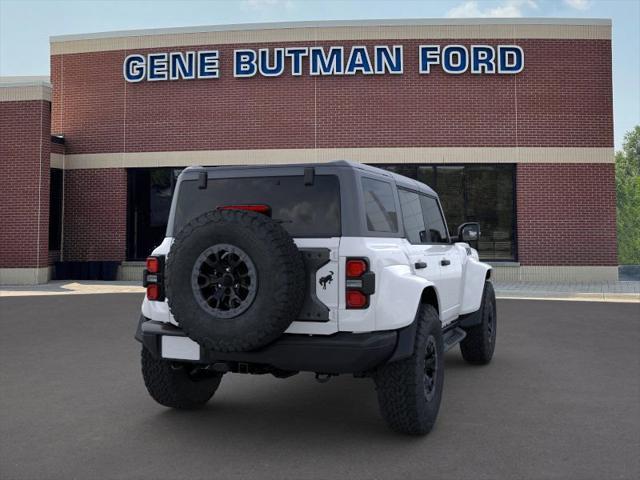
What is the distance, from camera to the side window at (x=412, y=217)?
205 inches

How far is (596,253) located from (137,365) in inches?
619

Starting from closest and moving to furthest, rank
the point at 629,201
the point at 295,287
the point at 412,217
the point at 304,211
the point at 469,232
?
the point at 295,287
the point at 304,211
the point at 412,217
the point at 469,232
the point at 629,201

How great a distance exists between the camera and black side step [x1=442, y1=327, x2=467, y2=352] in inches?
223

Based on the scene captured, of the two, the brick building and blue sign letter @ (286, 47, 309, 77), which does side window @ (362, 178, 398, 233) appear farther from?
blue sign letter @ (286, 47, 309, 77)

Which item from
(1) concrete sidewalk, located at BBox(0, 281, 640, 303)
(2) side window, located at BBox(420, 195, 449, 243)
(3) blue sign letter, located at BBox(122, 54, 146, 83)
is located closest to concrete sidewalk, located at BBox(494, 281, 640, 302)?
(1) concrete sidewalk, located at BBox(0, 281, 640, 303)

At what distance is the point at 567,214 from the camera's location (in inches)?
746

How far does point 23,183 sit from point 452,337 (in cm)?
1672

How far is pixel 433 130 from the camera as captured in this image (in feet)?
63.1

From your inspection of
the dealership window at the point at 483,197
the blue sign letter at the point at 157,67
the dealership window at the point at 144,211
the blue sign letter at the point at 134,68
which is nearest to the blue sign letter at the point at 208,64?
the blue sign letter at the point at 157,67

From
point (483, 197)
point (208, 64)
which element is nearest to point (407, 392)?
point (483, 197)

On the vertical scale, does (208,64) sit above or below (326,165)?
above

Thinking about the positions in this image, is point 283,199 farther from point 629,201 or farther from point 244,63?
point 629,201

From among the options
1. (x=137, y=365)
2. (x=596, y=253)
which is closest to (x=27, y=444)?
(x=137, y=365)

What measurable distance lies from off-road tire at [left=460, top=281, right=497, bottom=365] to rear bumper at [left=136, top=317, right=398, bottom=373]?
3165 millimetres
